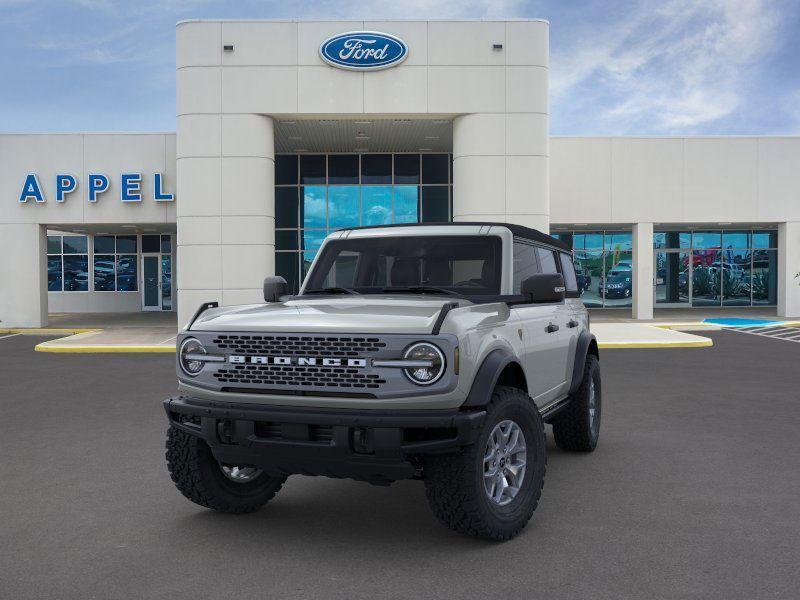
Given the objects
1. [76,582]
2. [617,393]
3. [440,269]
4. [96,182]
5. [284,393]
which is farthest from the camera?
[96,182]

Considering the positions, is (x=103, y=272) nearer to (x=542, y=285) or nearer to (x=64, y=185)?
(x=64, y=185)

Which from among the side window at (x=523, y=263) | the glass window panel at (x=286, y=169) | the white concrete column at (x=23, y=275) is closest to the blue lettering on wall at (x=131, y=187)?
the white concrete column at (x=23, y=275)

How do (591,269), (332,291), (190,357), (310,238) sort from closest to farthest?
(190,357)
(332,291)
(310,238)
(591,269)

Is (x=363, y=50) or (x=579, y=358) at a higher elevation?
(x=363, y=50)

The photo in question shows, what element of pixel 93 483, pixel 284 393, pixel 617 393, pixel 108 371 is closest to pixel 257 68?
pixel 108 371

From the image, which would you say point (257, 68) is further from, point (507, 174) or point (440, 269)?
point (440, 269)

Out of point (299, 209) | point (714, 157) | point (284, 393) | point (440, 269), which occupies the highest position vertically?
point (714, 157)

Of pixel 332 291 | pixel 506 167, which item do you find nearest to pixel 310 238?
pixel 506 167

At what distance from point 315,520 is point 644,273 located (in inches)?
884

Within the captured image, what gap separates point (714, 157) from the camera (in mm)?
25141

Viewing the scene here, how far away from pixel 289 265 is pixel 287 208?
196 cm

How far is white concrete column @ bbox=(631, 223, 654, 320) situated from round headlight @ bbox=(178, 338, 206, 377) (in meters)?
22.8

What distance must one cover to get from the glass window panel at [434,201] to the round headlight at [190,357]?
21045 mm

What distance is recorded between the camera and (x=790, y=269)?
84.3 ft
